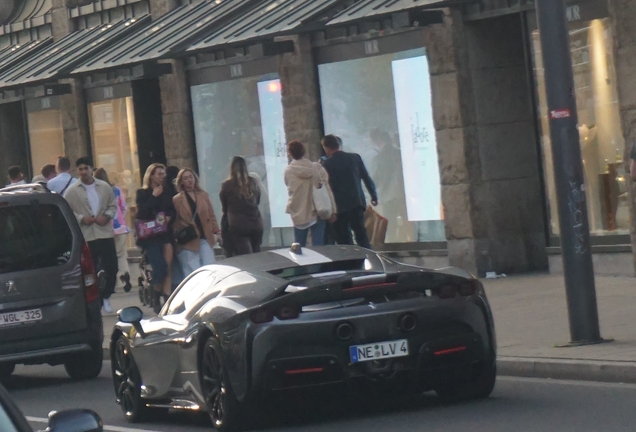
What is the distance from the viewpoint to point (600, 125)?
16516 millimetres

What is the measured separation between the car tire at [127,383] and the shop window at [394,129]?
28.7 feet

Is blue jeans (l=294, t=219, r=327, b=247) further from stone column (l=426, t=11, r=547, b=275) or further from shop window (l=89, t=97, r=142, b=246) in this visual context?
shop window (l=89, t=97, r=142, b=246)

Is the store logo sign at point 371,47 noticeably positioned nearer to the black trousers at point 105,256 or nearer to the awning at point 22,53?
the black trousers at point 105,256

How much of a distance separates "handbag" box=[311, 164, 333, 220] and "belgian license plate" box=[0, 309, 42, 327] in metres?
5.05

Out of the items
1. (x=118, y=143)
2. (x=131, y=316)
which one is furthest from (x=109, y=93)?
(x=131, y=316)

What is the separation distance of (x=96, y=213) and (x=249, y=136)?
175 inches

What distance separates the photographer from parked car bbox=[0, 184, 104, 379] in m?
12.8

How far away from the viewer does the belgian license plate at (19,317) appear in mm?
12766

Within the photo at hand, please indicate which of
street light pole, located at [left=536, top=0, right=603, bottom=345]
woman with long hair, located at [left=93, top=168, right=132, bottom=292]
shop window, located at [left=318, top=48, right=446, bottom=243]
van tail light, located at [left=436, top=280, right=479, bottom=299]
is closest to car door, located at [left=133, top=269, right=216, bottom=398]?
van tail light, located at [left=436, top=280, right=479, bottom=299]

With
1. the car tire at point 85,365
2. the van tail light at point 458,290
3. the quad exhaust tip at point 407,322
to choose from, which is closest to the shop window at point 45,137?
the car tire at point 85,365

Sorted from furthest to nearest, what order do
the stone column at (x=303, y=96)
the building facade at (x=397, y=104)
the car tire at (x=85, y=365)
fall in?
1. the stone column at (x=303, y=96)
2. the building facade at (x=397, y=104)
3. the car tire at (x=85, y=365)

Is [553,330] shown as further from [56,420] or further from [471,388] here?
[56,420]

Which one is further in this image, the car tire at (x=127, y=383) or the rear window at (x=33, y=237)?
the rear window at (x=33, y=237)

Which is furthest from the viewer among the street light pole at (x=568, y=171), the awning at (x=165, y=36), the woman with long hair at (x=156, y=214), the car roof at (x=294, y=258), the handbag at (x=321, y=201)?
the awning at (x=165, y=36)
